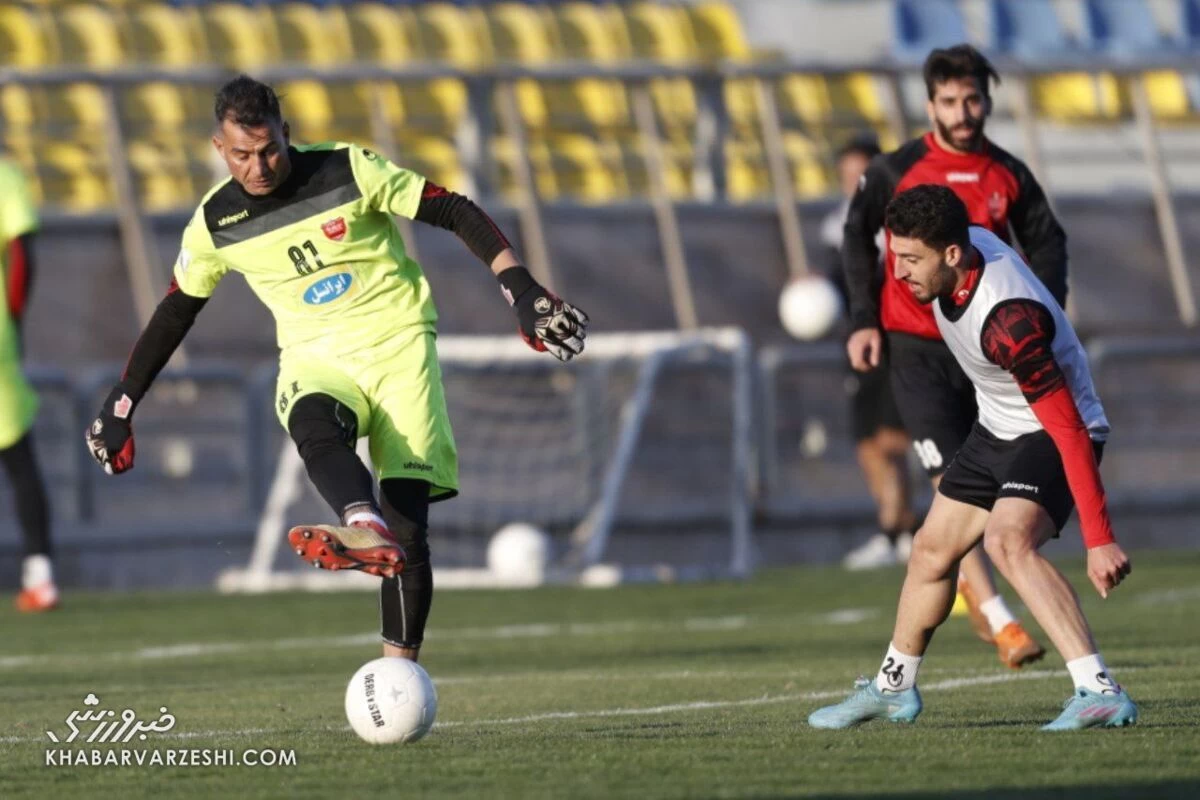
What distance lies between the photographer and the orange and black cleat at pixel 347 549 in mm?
6480

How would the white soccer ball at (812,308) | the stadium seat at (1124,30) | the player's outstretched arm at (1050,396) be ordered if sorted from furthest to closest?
the stadium seat at (1124,30)
the white soccer ball at (812,308)
the player's outstretched arm at (1050,396)

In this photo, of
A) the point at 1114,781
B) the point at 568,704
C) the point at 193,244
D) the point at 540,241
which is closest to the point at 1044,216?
the point at 568,704

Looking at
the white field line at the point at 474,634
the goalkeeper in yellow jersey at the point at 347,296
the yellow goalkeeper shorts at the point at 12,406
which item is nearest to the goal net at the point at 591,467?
the yellow goalkeeper shorts at the point at 12,406

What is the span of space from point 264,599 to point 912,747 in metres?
8.07

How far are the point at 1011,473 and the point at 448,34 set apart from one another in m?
16.2

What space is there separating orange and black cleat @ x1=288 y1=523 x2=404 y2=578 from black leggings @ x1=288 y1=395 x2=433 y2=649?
541 mm

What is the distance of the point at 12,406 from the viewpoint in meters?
12.9

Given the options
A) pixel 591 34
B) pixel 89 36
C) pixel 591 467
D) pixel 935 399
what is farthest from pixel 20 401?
pixel 591 34

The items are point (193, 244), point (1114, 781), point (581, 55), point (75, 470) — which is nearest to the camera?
point (1114, 781)

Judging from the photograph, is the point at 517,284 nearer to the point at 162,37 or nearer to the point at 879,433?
the point at 879,433

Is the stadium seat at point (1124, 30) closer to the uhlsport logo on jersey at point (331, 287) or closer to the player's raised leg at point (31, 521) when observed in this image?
the player's raised leg at point (31, 521)

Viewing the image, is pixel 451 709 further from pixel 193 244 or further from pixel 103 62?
pixel 103 62

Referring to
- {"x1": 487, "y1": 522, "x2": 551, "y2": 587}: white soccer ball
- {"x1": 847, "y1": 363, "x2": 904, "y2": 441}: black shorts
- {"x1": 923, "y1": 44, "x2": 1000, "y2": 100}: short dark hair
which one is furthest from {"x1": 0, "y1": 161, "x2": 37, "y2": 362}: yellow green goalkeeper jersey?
{"x1": 923, "y1": 44, "x2": 1000, "y2": 100}: short dark hair

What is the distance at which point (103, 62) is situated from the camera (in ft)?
66.8
